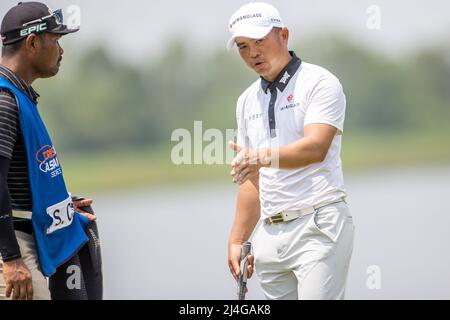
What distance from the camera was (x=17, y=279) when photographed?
275cm

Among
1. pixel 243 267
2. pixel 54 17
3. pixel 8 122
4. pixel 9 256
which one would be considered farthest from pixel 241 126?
pixel 9 256

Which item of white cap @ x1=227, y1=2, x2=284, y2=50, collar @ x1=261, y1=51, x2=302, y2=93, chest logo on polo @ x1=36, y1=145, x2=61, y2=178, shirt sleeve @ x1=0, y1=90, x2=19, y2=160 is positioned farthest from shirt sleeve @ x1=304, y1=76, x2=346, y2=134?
shirt sleeve @ x1=0, y1=90, x2=19, y2=160

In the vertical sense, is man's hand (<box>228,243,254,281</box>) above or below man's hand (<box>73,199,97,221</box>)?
below

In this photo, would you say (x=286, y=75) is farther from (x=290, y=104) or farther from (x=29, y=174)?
(x=29, y=174)

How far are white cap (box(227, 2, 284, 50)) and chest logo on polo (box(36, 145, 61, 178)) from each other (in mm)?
817

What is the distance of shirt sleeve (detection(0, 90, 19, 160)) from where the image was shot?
8.95 feet

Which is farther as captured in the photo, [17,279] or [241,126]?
[241,126]

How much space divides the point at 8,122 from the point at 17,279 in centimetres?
53

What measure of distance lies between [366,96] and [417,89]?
793 millimetres

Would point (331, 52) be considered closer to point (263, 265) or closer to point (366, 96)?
point (366, 96)

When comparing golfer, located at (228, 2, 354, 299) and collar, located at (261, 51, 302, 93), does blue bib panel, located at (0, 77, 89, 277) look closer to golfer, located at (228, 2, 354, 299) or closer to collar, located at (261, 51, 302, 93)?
golfer, located at (228, 2, 354, 299)

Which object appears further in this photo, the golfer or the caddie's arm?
the golfer

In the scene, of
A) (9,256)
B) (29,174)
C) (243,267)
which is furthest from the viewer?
(243,267)

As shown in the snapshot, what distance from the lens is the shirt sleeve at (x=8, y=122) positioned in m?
2.73
